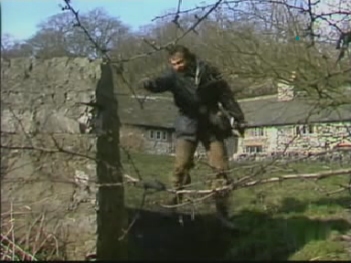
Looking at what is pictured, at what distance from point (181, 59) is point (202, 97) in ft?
1.22

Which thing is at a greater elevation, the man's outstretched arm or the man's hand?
the man's outstretched arm

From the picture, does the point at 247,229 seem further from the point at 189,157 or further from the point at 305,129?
the point at 305,129

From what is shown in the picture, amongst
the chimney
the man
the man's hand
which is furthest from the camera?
the chimney

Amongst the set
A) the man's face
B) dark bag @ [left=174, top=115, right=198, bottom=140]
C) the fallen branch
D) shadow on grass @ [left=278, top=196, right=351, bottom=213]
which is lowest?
shadow on grass @ [left=278, top=196, right=351, bottom=213]

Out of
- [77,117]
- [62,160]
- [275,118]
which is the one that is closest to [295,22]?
[275,118]

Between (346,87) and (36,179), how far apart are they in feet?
7.83

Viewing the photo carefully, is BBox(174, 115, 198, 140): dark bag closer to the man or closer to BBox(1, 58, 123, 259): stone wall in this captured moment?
the man

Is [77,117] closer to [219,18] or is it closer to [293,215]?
[219,18]

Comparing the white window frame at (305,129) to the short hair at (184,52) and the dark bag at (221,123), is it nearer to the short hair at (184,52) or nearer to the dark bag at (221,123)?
the dark bag at (221,123)

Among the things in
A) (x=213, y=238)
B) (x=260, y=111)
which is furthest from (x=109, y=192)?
(x=260, y=111)

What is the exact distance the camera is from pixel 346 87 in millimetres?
5137

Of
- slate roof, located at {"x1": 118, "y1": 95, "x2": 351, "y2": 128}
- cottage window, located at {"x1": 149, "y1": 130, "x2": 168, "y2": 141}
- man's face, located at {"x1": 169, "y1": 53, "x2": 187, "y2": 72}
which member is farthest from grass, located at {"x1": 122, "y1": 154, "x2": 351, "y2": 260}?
man's face, located at {"x1": 169, "y1": 53, "x2": 187, "y2": 72}

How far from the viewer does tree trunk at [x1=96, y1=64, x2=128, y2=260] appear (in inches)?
164

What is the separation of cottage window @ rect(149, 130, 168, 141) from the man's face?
0.50m
